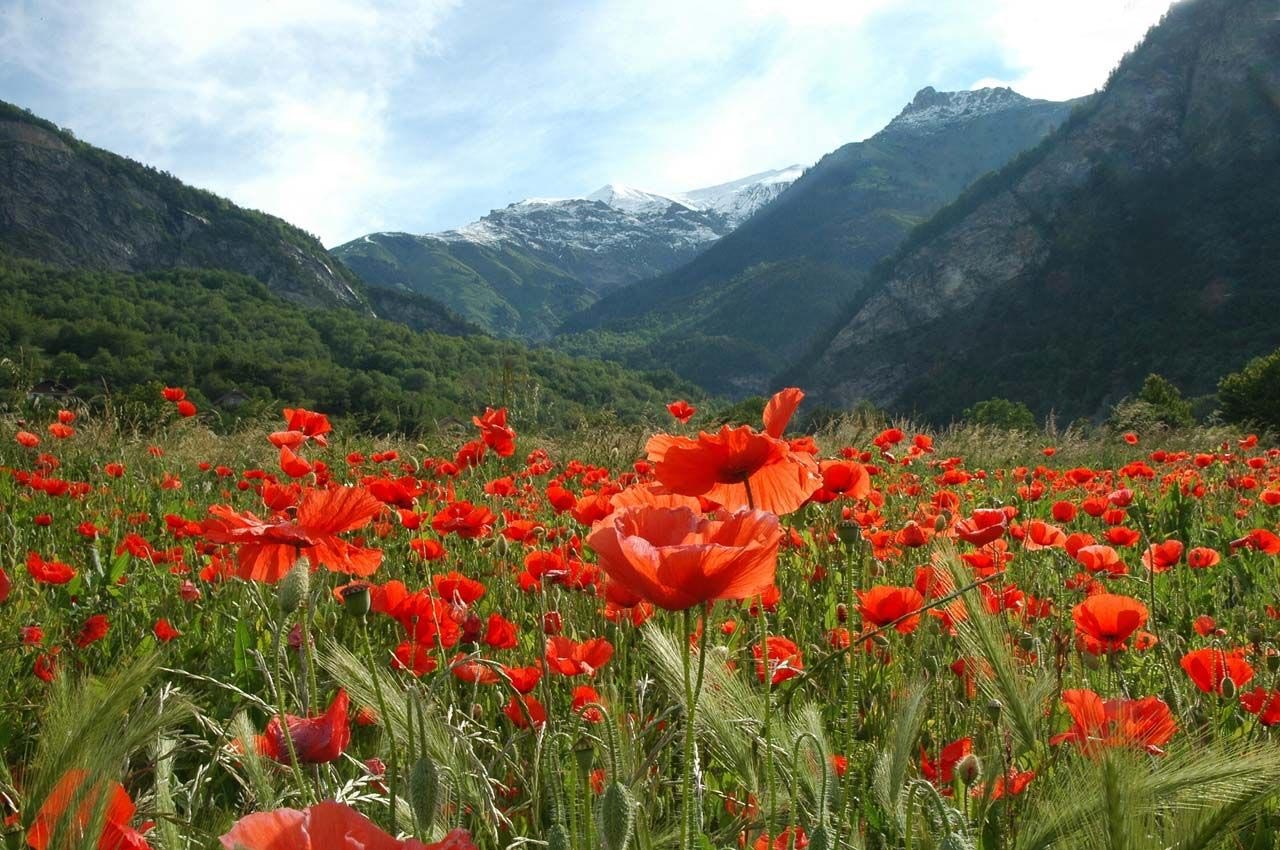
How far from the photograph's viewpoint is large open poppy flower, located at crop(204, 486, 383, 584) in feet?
3.90

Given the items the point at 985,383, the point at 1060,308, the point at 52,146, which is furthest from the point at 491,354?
the point at 52,146

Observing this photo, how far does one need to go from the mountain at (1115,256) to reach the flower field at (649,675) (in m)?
71.1

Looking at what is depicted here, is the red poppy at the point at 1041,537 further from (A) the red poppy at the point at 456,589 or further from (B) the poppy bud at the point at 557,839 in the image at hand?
(B) the poppy bud at the point at 557,839

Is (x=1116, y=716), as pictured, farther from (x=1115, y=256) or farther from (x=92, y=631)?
(x=1115, y=256)

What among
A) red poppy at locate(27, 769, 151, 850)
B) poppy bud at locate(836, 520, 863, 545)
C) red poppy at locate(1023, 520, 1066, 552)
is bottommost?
red poppy at locate(1023, 520, 1066, 552)

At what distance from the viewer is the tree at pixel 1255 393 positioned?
88.9 ft

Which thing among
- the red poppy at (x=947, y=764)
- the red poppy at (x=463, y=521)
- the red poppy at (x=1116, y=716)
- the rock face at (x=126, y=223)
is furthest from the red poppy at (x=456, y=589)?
the rock face at (x=126, y=223)

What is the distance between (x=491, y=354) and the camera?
74.2 m

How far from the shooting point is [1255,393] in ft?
93.1

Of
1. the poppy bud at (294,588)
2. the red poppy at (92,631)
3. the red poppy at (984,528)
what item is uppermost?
the poppy bud at (294,588)

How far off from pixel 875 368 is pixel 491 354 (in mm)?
54133

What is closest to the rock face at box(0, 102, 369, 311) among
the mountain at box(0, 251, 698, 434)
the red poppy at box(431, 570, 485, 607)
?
the mountain at box(0, 251, 698, 434)

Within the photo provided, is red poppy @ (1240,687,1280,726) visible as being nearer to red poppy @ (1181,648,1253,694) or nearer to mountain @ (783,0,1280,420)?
red poppy @ (1181,648,1253,694)

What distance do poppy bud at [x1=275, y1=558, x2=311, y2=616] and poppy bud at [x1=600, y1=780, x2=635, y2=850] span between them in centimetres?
50
